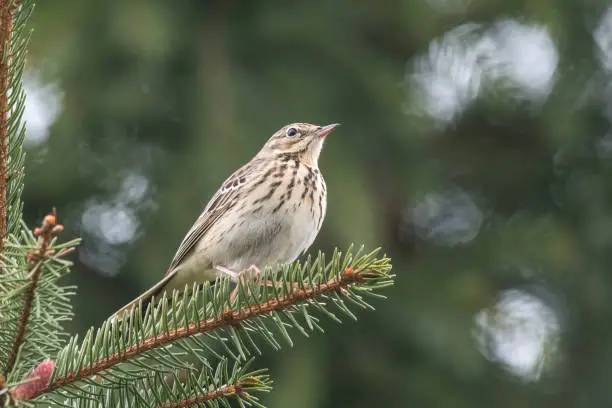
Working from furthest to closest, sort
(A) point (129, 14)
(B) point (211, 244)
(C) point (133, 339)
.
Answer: (A) point (129, 14)
(B) point (211, 244)
(C) point (133, 339)

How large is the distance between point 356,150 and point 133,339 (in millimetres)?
7447

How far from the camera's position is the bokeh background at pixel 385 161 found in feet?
29.7

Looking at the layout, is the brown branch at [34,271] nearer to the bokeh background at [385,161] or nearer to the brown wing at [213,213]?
the brown wing at [213,213]

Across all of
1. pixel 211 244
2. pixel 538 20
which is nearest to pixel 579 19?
pixel 538 20

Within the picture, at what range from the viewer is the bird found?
543 centimetres

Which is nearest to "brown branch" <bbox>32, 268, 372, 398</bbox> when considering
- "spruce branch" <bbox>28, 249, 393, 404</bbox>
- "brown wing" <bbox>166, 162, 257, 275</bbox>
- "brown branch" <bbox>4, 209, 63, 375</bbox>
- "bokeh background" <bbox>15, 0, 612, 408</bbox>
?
"spruce branch" <bbox>28, 249, 393, 404</bbox>

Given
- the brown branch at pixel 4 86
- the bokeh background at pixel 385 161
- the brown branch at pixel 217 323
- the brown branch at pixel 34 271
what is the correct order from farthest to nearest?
the bokeh background at pixel 385 161 < the brown branch at pixel 4 86 < the brown branch at pixel 217 323 < the brown branch at pixel 34 271

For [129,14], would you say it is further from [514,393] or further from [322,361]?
[514,393]

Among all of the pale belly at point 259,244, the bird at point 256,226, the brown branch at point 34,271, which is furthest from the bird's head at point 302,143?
the brown branch at point 34,271

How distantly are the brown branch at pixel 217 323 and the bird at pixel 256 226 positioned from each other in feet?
6.99

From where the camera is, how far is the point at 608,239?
36.1 feet

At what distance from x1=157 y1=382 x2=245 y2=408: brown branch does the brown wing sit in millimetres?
2752

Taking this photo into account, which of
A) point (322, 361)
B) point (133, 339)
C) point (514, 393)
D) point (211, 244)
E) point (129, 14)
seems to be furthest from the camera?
point (514, 393)

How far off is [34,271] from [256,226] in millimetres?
3091
